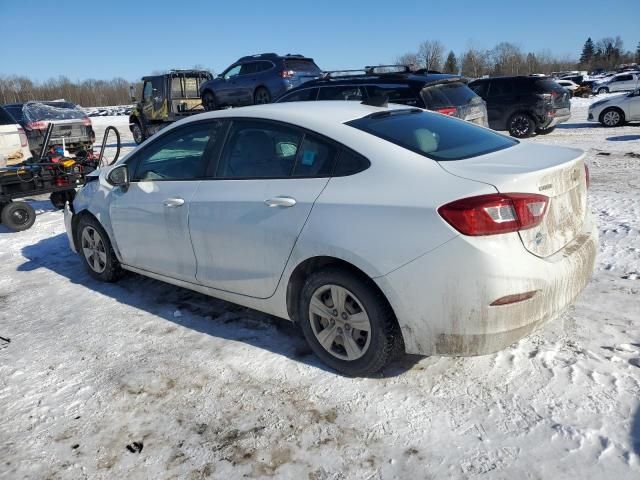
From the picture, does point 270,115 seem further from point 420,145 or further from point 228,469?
point 228,469

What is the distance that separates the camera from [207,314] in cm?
428

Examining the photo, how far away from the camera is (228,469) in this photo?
8.31ft

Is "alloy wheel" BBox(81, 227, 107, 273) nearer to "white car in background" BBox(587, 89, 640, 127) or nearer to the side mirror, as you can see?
the side mirror

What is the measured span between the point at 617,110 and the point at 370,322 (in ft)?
53.9

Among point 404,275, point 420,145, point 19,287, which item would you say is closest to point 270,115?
point 420,145

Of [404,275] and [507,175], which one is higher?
[507,175]

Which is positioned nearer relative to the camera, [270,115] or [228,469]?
[228,469]

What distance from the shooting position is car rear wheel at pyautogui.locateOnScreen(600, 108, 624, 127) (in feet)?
53.2

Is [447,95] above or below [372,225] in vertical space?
above

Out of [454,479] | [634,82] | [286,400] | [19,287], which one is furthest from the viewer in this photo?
[634,82]

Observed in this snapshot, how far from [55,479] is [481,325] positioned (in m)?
2.22

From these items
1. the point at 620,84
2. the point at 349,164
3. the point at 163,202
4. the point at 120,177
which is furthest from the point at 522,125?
the point at 620,84

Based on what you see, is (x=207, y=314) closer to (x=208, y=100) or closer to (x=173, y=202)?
(x=173, y=202)

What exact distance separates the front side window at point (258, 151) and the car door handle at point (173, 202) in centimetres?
38
